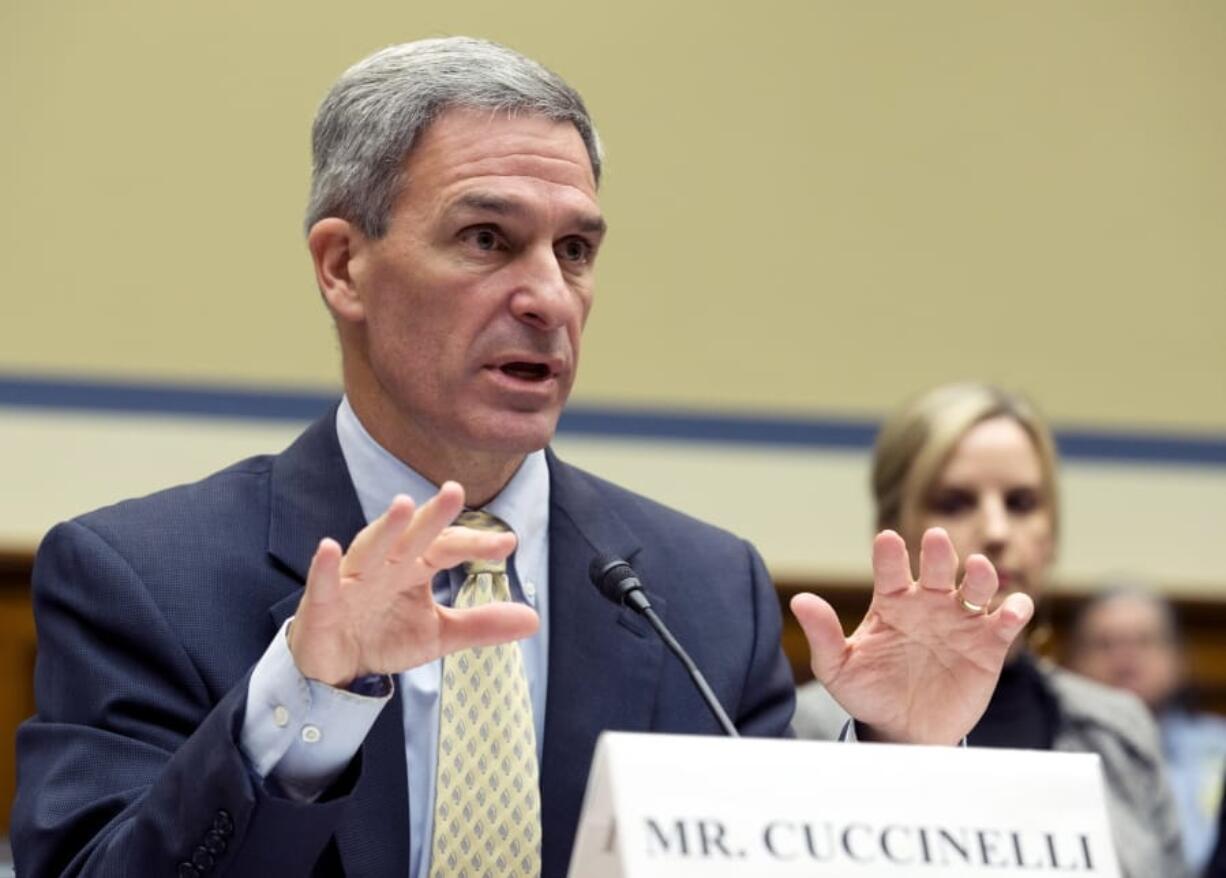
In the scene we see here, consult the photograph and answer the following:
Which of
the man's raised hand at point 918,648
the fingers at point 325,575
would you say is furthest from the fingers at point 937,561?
the fingers at point 325,575

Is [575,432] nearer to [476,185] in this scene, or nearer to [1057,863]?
[476,185]

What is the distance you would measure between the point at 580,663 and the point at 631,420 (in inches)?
146

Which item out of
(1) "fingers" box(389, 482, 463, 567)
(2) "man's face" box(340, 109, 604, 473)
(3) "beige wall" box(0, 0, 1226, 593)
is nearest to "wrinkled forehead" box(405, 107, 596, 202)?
(2) "man's face" box(340, 109, 604, 473)

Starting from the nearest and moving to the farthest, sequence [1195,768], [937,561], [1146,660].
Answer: [937,561] < [1195,768] < [1146,660]

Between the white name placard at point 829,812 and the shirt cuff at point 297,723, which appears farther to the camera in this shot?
the shirt cuff at point 297,723

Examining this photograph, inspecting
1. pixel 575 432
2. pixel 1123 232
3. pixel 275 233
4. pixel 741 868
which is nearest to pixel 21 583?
pixel 275 233

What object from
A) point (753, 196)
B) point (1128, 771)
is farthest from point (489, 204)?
point (753, 196)

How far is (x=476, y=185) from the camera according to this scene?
2.51 meters

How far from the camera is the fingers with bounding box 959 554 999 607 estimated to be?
2203mm

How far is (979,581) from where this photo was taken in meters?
2.23

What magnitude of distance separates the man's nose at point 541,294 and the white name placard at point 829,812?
2.63 feet

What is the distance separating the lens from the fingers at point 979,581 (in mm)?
2203

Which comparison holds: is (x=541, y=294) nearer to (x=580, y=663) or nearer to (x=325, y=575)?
(x=580, y=663)

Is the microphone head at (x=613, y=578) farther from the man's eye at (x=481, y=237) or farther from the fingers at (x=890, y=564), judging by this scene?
the man's eye at (x=481, y=237)
